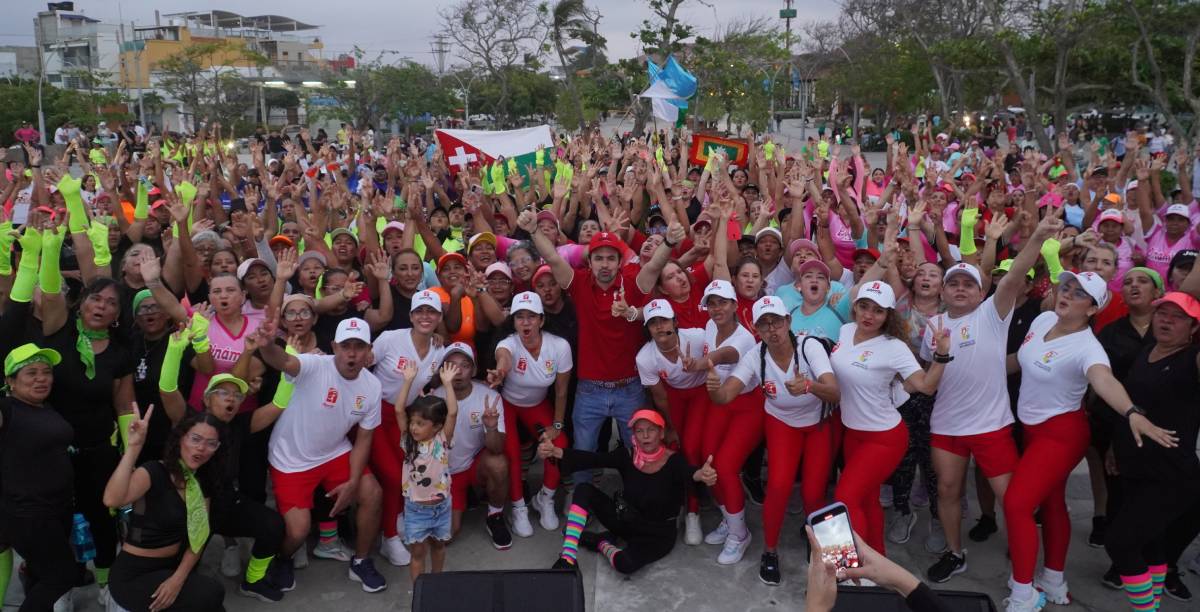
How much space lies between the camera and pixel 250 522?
186 inches

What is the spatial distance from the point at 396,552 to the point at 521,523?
844mm

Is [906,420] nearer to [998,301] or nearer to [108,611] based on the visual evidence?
[998,301]

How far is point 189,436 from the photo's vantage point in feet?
13.6

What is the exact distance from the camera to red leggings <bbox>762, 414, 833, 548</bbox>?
196 inches

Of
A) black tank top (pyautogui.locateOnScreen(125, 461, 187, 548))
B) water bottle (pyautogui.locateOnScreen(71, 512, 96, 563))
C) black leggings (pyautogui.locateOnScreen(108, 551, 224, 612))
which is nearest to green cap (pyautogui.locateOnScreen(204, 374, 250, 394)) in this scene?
black tank top (pyautogui.locateOnScreen(125, 461, 187, 548))

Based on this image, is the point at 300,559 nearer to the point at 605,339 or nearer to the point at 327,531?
the point at 327,531

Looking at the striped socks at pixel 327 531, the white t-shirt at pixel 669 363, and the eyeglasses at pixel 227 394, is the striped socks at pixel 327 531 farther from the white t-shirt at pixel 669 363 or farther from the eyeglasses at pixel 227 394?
the white t-shirt at pixel 669 363

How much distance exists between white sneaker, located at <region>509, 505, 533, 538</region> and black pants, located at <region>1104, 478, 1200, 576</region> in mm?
3371

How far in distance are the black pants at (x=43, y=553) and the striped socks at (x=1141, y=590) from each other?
5.43 metres

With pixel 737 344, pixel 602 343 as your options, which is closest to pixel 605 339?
pixel 602 343

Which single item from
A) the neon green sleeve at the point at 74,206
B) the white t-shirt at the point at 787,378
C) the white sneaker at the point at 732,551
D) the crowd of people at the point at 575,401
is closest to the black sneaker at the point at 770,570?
the crowd of people at the point at 575,401

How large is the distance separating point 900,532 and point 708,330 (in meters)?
1.80

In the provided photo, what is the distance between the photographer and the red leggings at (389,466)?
524 centimetres

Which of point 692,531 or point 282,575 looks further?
point 692,531
